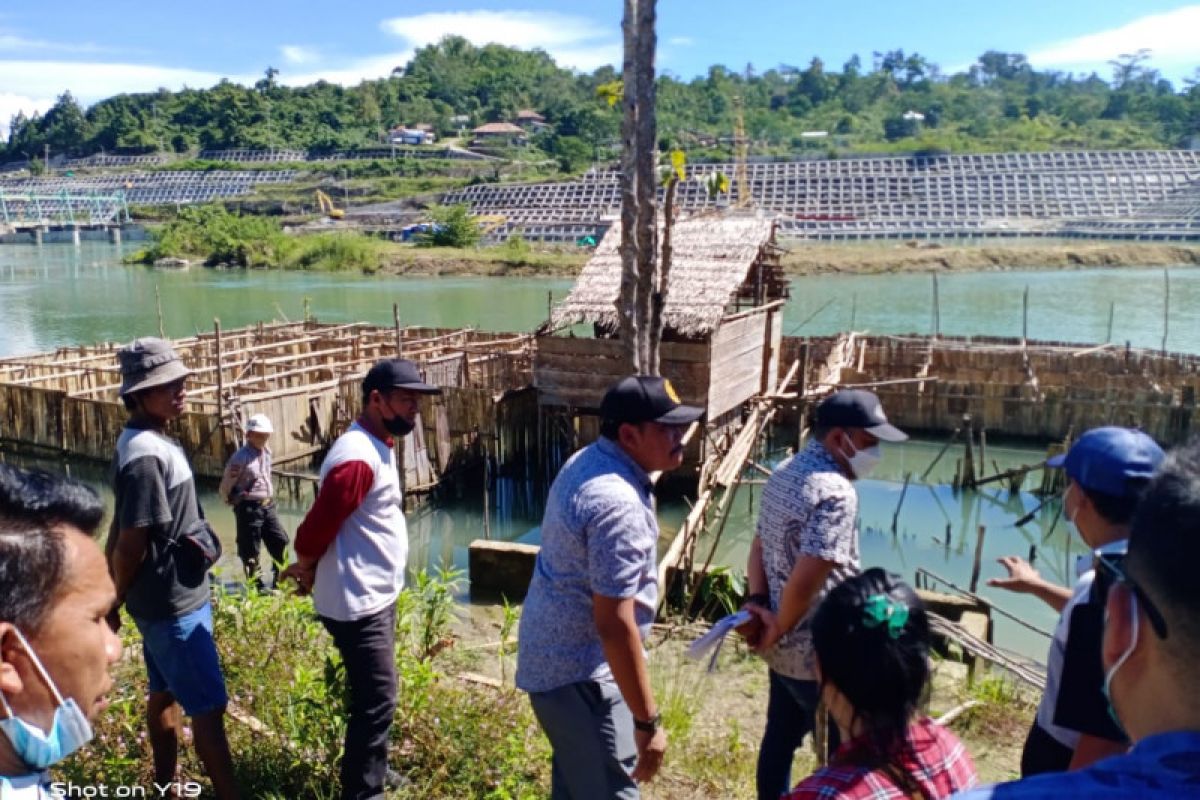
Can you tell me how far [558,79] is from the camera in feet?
415

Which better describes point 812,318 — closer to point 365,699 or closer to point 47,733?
point 365,699

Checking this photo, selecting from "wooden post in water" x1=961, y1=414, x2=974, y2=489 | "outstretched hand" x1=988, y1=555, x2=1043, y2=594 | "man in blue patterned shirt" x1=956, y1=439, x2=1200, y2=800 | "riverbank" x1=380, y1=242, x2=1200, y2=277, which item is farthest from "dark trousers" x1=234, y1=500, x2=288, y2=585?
"riverbank" x1=380, y1=242, x2=1200, y2=277

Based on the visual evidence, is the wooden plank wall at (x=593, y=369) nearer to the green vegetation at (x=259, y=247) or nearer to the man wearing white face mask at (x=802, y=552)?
the man wearing white face mask at (x=802, y=552)

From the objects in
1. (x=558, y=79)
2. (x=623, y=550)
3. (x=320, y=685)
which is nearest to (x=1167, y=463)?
(x=623, y=550)

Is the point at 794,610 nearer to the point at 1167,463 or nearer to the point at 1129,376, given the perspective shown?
the point at 1167,463

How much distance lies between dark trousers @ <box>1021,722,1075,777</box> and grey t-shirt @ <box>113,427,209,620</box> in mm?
2606

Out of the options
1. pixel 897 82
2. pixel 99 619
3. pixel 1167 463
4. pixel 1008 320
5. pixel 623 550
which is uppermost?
pixel 897 82

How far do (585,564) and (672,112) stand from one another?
106m

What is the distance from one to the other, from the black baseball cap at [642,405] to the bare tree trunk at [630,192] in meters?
3.53

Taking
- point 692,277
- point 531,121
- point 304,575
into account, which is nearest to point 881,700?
point 304,575

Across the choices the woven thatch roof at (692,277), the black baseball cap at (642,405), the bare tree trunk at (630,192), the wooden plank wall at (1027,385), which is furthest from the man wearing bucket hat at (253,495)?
the wooden plank wall at (1027,385)

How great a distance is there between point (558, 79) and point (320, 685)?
131 meters

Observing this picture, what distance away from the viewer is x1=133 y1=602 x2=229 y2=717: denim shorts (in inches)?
119

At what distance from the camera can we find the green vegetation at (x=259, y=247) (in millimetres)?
47781
